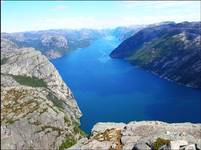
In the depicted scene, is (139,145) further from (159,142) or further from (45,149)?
(45,149)

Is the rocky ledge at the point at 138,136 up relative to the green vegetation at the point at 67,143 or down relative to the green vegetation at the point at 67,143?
up

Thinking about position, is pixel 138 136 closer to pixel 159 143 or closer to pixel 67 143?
pixel 159 143

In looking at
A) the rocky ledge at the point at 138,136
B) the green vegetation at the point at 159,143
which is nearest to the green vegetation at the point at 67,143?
the rocky ledge at the point at 138,136

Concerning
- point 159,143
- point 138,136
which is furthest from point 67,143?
point 159,143

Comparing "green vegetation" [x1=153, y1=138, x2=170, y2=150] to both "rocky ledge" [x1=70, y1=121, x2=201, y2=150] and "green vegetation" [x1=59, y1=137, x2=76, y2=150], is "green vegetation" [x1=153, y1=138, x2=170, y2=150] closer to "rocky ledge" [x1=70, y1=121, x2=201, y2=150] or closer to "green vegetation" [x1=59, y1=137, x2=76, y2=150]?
"rocky ledge" [x1=70, y1=121, x2=201, y2=150]

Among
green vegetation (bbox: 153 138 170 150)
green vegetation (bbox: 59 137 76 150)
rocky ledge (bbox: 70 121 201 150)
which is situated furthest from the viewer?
green vegetation (bbox: 59 137 76 150)

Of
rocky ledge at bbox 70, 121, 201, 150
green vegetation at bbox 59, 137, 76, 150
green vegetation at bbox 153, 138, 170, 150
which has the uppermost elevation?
green vegetation at bbox 153, 138, 170, 150

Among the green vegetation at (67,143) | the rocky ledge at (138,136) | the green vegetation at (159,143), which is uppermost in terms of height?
the green vegetation at (159,143)

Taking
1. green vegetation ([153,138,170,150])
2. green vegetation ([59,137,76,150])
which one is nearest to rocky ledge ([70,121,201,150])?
green vegetation ([153,138,170,150])

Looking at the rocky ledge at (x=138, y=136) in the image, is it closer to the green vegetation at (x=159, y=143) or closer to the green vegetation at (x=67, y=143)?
the green vegetation at (x=159, y=143)
